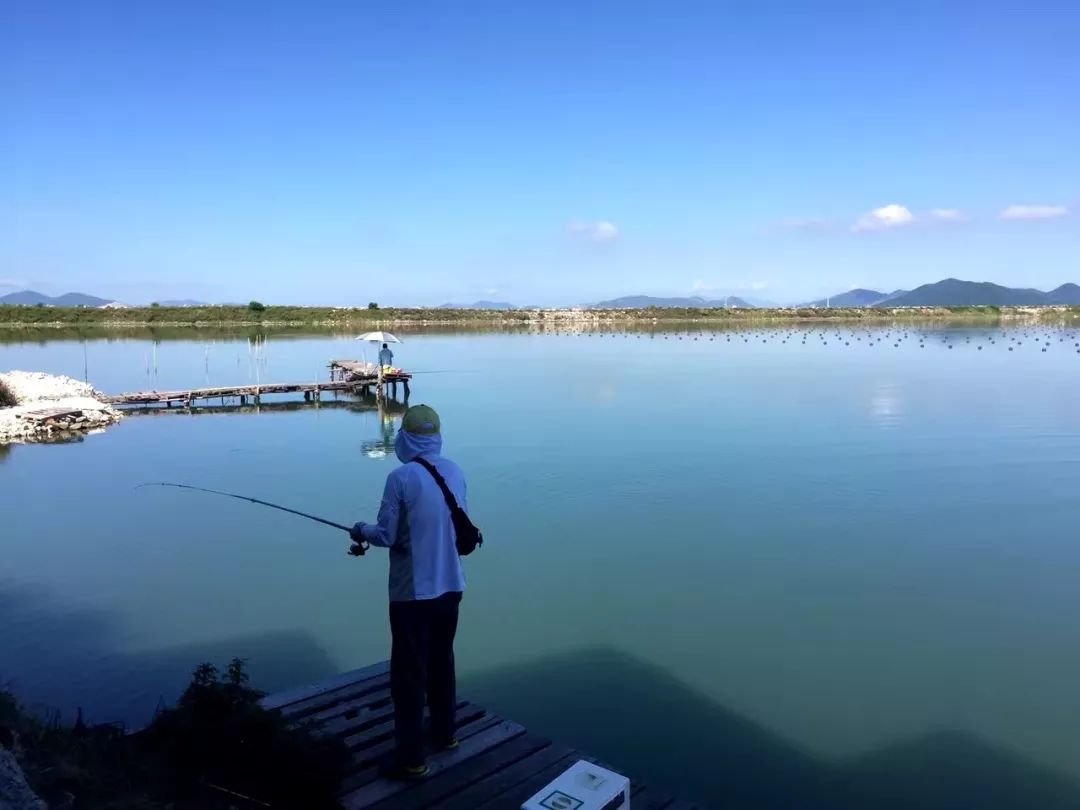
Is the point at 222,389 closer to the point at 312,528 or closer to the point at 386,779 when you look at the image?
the point at 312,528

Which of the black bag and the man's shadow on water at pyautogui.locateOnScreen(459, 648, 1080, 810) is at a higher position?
the black bag

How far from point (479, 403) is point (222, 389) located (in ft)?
23.9

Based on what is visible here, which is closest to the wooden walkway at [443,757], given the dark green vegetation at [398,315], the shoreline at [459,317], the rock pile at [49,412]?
the rock pile at [49,412]

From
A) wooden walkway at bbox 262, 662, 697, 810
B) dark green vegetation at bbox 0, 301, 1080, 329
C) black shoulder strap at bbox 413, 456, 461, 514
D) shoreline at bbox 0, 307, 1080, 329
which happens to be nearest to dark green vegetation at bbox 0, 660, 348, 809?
wooden walkway at bbox 262, 662, 697, 810

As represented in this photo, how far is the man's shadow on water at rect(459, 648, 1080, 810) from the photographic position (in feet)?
15.0

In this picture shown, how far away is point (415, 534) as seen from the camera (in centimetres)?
352

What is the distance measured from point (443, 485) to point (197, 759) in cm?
175

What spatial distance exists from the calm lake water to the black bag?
2.18m

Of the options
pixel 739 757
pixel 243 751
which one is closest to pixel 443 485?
pixel 243 751

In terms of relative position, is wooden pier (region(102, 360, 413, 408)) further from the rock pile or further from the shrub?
the shrub

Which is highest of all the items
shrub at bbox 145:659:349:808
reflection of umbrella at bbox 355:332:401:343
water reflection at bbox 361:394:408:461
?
reflection of umbrella at bbox 355:332:401:343

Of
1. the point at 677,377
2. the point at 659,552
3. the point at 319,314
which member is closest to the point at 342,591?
the point at 659,552

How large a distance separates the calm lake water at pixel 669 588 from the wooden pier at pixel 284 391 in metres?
4.44

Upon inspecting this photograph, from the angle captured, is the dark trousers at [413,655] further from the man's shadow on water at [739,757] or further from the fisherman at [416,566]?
the man's shadow on water at [739,757]
